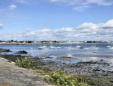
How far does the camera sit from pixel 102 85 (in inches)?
537

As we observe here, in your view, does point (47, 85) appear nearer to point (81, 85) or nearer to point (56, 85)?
point (56, 85)

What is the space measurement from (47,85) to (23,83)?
1.43 m

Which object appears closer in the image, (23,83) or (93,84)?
(23,83)

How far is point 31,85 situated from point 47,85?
39.8 inches

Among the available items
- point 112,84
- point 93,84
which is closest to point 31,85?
point 93,84

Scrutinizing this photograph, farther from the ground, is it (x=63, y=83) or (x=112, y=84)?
(x=63, y=83)

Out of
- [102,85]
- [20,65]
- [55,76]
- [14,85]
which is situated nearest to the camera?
[14,85]

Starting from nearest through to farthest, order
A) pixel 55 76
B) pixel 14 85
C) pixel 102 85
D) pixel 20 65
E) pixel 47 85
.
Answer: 1. pixel 14 85
2. pixel 47 85
3. pixel 55 76
4. pixel 102 85
5. pixel 20 65

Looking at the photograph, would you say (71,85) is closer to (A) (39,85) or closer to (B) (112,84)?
(A) (39,85)

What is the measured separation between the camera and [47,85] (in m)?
10.8

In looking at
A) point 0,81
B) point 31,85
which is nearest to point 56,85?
point 31,85

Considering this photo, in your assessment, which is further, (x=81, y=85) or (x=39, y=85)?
(x=81, y=85)

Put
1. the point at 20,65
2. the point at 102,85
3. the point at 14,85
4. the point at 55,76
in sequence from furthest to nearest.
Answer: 1. the point at 20,65
2. the point at 102,85
3. the point at 55,76
4. the point at 14,85

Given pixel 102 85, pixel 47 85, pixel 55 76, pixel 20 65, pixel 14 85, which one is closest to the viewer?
pixel 14 85
